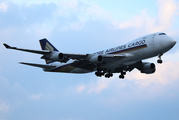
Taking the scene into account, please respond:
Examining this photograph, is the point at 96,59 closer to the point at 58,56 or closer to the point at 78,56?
the point at 78,56

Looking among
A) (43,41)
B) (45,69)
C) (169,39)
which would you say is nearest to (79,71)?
(45,69)

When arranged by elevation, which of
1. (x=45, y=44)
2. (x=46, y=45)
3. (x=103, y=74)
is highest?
(x=45, y=44)

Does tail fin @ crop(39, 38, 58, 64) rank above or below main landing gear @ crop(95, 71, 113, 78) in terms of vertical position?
above

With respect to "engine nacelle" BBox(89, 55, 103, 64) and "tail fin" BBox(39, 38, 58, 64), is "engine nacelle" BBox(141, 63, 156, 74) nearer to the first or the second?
"engine nacelle" BBox(89, 55, 103, 64)

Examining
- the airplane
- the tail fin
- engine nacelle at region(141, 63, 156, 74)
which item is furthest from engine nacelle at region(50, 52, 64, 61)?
engine nacelle at region(141, 63, 156, 74)

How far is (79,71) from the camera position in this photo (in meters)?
45.7

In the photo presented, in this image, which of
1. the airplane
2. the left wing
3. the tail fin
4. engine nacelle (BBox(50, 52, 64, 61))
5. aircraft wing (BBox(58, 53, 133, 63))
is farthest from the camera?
the tail fin

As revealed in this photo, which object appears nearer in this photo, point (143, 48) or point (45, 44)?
point (143, 48)

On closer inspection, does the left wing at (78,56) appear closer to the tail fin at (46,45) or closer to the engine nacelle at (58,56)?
the engine nacelle at (58,56)

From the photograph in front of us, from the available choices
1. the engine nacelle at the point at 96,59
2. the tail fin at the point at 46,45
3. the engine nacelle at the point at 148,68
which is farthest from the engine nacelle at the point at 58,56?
the engine nacelle at the point at 148,68

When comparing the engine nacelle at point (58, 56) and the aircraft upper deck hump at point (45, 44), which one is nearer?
the engine nacelle at point (58, 56)

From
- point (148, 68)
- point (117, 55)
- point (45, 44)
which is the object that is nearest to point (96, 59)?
point (117, 55)

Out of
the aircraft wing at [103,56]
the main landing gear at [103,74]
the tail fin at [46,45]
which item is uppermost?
the tail fin at [46,45]

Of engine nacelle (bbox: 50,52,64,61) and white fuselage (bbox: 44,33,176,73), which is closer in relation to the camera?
white fuselage (bbox: 44,33,176,73)
